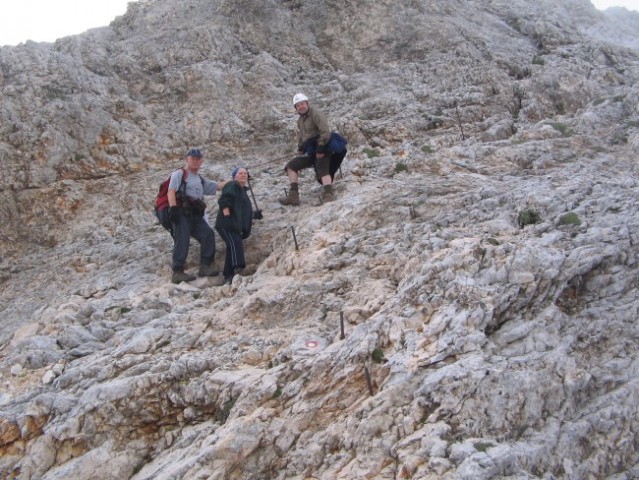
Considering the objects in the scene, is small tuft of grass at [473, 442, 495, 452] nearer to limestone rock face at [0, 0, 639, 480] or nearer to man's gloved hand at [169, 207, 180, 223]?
limestone rock face at [0, 0, 639, 480]

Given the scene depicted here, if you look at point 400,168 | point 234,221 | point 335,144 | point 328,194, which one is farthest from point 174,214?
point 400,168

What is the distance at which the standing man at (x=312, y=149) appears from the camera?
1143 centimetres

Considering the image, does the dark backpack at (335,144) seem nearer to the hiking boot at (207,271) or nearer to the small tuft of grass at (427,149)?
the small tuft of grass at (427,149)

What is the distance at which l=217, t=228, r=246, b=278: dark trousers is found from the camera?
10070mm

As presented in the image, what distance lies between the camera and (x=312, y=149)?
38.5 ft

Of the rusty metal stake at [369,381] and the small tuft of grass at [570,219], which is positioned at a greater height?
the small tuft of grass at [570,219]

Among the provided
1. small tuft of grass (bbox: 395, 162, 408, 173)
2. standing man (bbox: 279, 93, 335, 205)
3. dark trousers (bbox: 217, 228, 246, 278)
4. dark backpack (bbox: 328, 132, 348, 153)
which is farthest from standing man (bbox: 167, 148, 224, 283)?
small tuft of grass (bbox: 395, 162, 408, 173)

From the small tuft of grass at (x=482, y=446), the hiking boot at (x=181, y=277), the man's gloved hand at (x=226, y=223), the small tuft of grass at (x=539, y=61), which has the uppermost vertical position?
the small tuft of grass at (x=539, y=61)

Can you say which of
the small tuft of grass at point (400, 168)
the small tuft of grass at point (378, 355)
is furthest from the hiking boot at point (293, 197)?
the small tuft of grass at point (378, 355)

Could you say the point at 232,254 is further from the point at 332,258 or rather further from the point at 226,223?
the point at 332,258

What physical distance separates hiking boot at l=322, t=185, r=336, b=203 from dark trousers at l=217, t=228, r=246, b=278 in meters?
2.05

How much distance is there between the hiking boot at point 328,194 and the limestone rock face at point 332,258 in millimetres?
185

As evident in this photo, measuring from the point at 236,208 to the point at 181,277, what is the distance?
4.89 feet

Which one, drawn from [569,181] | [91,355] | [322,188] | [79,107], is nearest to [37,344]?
[91,355]
